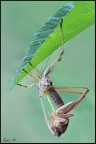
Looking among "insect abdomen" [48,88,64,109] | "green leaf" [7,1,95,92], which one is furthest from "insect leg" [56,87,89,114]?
"green leaf" [7,1,95,92]

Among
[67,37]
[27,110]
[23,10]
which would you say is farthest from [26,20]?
[67,37]

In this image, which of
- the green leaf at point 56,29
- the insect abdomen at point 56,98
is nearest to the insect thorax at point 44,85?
the insect abdomen at point 56,98

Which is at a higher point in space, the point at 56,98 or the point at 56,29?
the point at 56,29

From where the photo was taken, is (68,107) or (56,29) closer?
(56,29)

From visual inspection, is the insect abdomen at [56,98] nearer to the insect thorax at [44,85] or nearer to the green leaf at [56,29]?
the insect thorax at [44,85]

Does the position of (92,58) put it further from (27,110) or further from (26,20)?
(26,20)

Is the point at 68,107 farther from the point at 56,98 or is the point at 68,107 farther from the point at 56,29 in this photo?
the point at 56,29

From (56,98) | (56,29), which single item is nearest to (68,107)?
(56,98)

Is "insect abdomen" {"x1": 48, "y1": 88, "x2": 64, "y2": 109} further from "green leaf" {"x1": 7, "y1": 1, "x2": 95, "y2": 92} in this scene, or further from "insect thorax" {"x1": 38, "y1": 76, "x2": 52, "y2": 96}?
"green leaf" {"x1": 7, "y1": 1, "x2": 95, "y2": 92}
